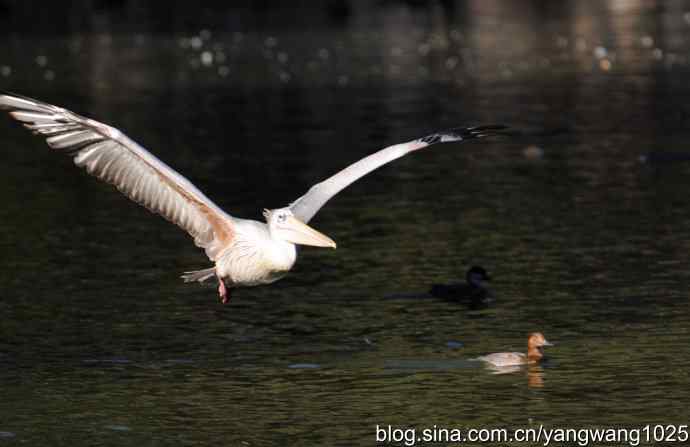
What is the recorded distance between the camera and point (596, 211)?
69.6 ft

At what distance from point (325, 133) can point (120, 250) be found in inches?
440

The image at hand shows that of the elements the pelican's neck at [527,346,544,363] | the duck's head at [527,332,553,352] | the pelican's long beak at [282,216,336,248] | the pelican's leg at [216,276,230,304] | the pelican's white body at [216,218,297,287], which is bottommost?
the pelican's neck at [527,346,544,363]

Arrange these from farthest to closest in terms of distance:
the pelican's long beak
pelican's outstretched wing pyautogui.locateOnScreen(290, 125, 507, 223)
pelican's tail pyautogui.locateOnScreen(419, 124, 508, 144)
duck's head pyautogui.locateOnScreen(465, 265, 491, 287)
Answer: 1. duck's head pyautogui.locateOnScreen(465, 265, 491, 287)
2. pelican's tail pyautogui.locateOnScreen(419, 124, 508, 144)
3. pelican's outstretched wing pyautogui.locateOnScreen(290, 125, 507, 223)
4. the pelican's long beak

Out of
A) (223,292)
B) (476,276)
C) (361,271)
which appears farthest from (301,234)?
(361,271)

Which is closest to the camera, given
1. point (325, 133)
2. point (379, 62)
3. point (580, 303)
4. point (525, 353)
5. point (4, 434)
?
point (4, 434)

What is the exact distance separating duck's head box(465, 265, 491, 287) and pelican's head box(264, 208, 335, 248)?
405 centimetres

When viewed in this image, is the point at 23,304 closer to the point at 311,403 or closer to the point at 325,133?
the point at 311,403

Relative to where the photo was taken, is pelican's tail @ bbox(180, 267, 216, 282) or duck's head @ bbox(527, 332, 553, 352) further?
duck's head @ bbox(527, 332, 553, 352)

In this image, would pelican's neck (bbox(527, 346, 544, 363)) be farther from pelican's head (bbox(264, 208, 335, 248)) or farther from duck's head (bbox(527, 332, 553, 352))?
pelican's head (bbox(264, 208, 335, 248))

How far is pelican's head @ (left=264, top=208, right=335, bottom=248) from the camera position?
12.4 metres

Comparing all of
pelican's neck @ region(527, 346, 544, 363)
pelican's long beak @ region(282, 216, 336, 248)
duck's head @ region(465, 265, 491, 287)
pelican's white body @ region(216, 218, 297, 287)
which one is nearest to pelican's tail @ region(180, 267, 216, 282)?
pelican's white body @ region(216, 218, 297, 287)

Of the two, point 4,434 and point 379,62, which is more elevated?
point 379,62

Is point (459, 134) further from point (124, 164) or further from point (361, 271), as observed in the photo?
point (361, 271)

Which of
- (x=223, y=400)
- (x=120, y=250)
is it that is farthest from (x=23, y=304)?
(x=223, y=400)
